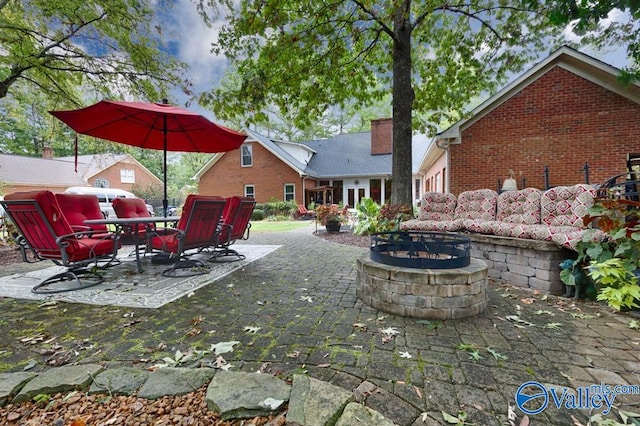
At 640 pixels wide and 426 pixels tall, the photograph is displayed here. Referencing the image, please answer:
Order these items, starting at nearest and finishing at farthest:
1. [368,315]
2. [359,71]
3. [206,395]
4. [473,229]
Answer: [206,395], [368,315], [473,229], [359,71]

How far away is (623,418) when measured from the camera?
1.39 m

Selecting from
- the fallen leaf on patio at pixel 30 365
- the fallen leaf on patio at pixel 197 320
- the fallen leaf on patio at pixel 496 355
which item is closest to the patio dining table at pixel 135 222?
the fallen leaf on patio at pixel 197 320

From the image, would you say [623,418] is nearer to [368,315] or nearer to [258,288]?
[368,315]

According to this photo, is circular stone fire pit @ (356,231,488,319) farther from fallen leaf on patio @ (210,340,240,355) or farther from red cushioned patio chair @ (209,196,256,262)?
red cushioned patio chair @ (209,196,256,262)

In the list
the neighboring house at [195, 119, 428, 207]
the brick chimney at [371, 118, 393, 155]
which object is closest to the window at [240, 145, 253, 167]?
the neighboring house at [195, 119, 428, 207]

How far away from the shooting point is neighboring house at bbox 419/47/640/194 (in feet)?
23.3

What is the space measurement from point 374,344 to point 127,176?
31.4 meters

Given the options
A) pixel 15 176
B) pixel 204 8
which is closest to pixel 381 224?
pixel 204 8

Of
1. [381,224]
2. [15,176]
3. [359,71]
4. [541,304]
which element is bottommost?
[541,304]

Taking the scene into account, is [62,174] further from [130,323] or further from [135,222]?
[130,323]

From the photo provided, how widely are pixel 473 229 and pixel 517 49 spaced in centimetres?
601

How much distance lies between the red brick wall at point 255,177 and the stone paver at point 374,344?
15510mm

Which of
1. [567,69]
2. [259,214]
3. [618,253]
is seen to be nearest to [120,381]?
[618,253]

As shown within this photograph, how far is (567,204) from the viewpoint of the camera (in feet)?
12.4
